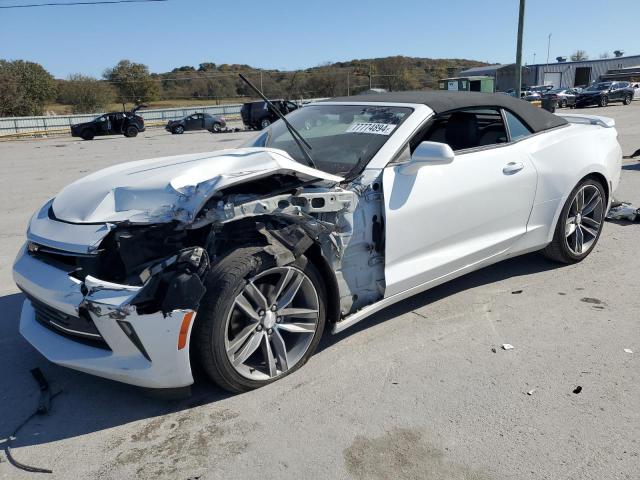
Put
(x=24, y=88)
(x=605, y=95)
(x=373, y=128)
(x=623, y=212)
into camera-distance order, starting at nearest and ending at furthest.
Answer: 1. (x=373, y=128)
2. (x=623, y=212)
3. (x=605, y=95)
4. (x=24, y=88)

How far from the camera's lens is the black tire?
26.6 metres

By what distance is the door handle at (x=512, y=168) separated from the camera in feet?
13.2

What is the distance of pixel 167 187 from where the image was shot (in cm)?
310

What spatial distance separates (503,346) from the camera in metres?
3.46

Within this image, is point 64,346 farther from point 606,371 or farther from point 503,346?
point 606,371

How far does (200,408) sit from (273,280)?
79 cm

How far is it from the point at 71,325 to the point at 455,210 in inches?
97.4

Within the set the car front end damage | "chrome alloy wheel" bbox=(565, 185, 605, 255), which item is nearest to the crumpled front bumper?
the car front end damage

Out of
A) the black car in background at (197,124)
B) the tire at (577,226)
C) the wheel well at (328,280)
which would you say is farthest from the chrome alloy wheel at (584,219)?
the black car in background at (197,124)

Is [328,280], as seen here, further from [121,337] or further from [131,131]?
[131,131]

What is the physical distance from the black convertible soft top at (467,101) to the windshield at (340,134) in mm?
200

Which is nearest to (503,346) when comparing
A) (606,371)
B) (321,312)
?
(606,371)

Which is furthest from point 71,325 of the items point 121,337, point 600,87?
point 600,87

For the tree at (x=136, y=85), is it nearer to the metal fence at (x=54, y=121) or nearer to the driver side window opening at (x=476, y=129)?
the metal fence at (x=54, y=121)
